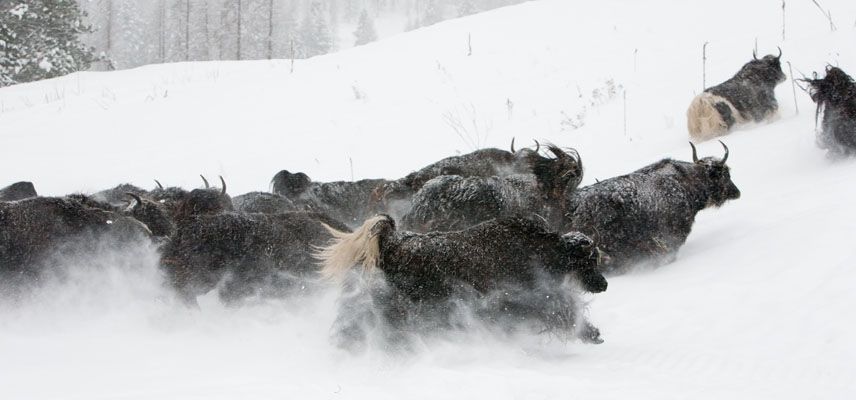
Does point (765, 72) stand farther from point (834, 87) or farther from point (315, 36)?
point (315, 36)

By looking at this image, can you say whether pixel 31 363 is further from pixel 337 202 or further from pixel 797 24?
pixel 797 24

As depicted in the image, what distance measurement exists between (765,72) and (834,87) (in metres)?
2.68

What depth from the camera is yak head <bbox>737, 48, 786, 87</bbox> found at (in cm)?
1077

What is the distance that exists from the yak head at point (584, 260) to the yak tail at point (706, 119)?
20.5 feet

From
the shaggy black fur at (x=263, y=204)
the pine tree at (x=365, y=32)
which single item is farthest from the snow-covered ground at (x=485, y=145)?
the pine tree at (x=365, y=32)

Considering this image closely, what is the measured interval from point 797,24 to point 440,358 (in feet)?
45.9

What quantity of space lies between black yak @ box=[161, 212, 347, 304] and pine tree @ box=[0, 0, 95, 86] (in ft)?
95.5

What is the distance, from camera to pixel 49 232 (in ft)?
18.8

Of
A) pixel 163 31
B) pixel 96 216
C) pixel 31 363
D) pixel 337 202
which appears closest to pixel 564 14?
pixel 337 202

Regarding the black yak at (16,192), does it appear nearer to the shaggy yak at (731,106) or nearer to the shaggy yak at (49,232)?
the shaggy yak at (49,232)

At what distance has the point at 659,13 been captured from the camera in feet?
60.0

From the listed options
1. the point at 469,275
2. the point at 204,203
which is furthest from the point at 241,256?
the point at 469,275

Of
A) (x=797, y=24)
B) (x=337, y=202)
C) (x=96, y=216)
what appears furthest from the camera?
(x=797, y=24)

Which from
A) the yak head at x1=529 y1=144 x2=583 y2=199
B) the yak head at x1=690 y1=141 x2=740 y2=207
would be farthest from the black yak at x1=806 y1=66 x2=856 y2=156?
the yak head at x1=529 y1=144 x2=583 y2=199
